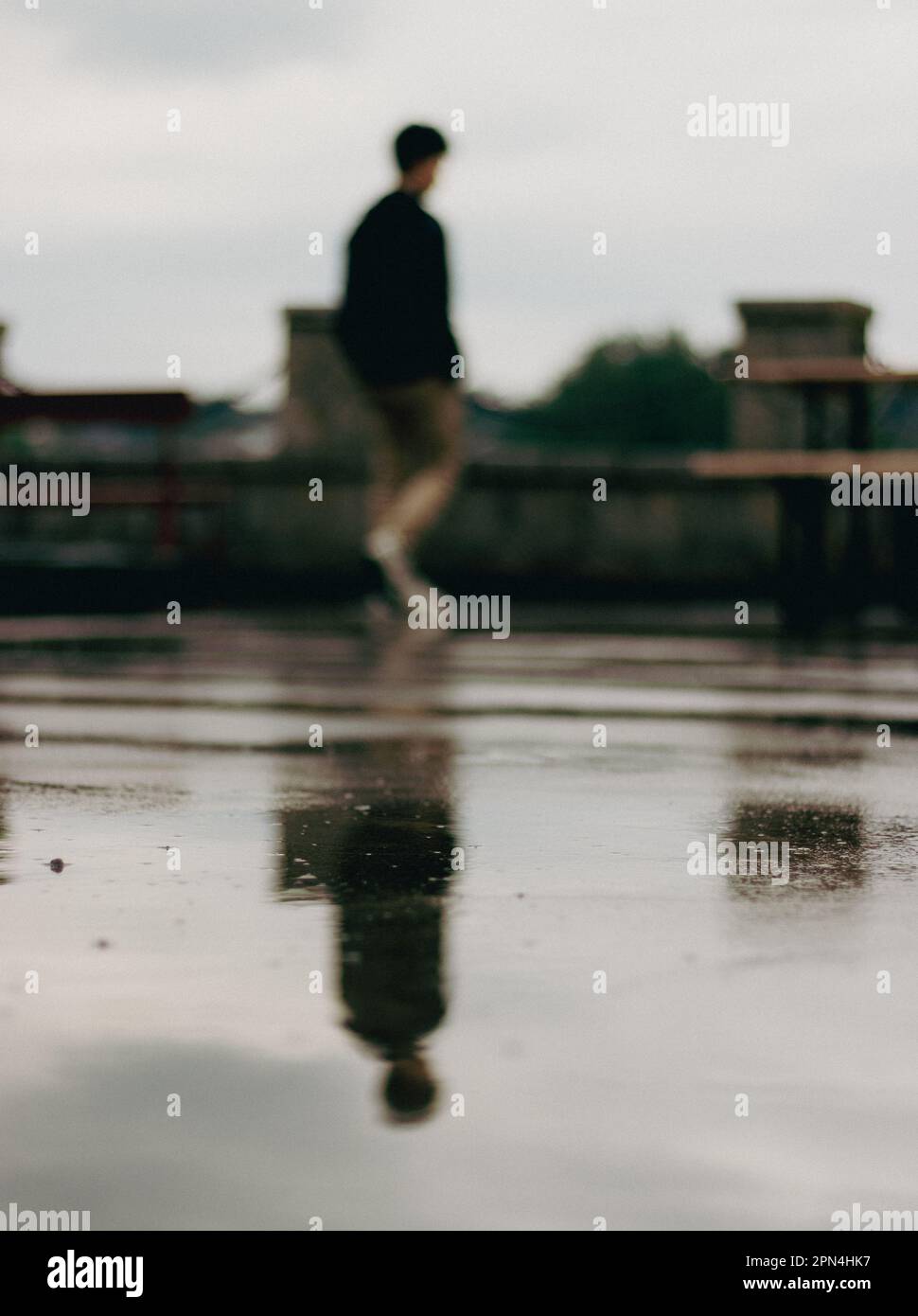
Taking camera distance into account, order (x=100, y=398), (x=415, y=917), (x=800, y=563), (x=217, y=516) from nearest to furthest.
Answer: (x=415, y=917), (x=800, y=563), (x=100, y=398), (x=217, y=516)

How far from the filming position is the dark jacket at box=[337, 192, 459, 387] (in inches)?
444

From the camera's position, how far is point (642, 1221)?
262cm

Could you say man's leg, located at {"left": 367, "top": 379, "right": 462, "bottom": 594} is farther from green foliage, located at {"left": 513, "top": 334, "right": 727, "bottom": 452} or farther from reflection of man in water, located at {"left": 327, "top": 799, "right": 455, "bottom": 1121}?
green foliage, located at {"left": 513, "top": 334, "right": 727, "bottom": 452}

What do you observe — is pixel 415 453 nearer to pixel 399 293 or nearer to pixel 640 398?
pixel 399 293

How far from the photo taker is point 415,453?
38.5 ft

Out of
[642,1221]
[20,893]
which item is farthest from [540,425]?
[642,1221]

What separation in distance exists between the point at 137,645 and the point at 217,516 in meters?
6.57

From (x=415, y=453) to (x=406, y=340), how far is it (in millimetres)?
603

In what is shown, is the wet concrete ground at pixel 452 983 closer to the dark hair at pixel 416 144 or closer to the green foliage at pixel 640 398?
the dark hair at pixel 416 144

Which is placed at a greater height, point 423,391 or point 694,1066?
point 423,391

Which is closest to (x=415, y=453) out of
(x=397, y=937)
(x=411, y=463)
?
(x=411, y=463)

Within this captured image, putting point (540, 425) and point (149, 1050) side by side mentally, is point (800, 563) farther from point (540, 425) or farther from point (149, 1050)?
point (149, 1050)

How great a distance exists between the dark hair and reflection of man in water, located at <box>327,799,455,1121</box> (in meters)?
5.96
